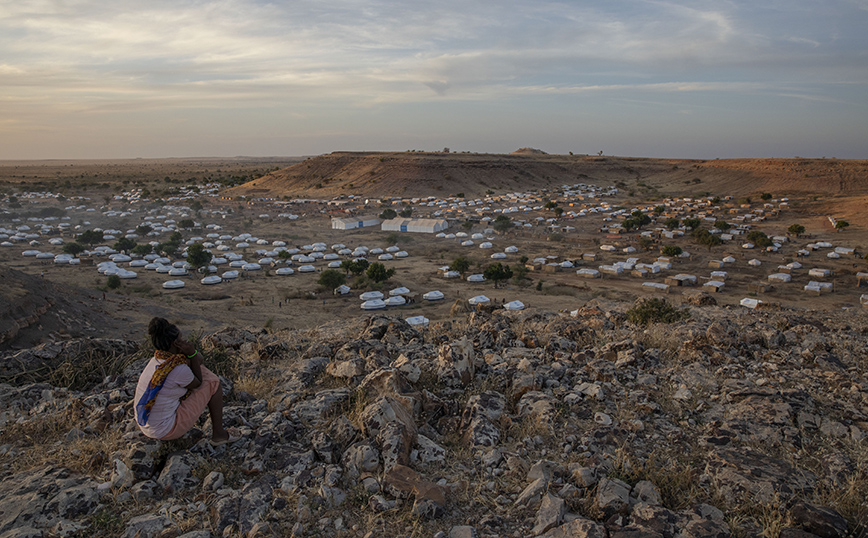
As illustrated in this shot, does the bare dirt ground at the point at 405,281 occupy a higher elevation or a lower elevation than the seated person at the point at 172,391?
lower

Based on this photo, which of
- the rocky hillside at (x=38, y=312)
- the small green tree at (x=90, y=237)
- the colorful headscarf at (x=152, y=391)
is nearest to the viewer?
the colorful headscarf at (x=152, y=391)

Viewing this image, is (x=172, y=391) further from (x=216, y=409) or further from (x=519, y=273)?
(x=519, y=273)

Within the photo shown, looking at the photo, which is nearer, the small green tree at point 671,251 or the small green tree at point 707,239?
the small green tree at point 671,251

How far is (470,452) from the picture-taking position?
3693 mm

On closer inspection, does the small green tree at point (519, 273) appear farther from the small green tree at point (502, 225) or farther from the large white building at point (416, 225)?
the large white building at point (416, 225)

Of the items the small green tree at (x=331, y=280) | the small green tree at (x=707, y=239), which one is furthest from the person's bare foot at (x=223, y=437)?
the small green tree at (x=707, y=239)

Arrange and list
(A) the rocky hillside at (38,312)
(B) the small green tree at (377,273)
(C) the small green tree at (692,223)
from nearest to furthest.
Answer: (A) the rocky hillside at (38,312), (B) the small green tree at (377,273), (C) the small green tree at (692,223)

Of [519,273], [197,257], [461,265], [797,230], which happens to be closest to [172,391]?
[461,265]

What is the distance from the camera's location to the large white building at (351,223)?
42031 millimetres

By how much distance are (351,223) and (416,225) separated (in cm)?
605

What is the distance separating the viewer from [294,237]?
123 feet

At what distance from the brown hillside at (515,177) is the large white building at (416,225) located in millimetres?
21492

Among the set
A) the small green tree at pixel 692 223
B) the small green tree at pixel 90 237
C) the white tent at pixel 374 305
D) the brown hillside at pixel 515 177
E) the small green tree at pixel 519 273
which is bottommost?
the white tent at pixel 374 305

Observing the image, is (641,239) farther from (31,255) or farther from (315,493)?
(31,255)
